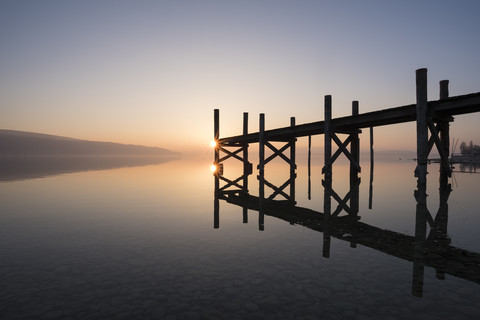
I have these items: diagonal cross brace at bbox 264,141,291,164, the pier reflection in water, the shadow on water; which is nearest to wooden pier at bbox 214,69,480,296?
the pier reflection in water

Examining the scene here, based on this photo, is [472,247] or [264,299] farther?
[472,247]

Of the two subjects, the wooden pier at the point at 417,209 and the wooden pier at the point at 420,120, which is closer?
the wooden pier at the point at 417,209

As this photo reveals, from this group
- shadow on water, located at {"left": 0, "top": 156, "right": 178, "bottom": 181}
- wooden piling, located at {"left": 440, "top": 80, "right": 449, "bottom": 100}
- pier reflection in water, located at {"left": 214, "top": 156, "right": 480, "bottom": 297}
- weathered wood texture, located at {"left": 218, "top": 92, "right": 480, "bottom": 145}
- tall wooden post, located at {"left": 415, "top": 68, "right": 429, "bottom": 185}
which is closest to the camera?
pier reflection in water, located at {"left": 214, "top": 156, "right": 480, "bottom": 297}

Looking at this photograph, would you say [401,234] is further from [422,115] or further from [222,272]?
[222,272]

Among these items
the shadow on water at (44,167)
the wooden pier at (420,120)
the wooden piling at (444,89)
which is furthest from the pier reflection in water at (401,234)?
the shadow on water at (44,167)

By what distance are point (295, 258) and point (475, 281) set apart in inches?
116

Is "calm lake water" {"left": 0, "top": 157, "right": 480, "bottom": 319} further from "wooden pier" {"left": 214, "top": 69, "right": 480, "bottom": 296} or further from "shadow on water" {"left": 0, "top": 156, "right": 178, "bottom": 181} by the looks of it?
"shadow on water" {"left": 0, "top": 156, "right": 178, "bottom": 181}

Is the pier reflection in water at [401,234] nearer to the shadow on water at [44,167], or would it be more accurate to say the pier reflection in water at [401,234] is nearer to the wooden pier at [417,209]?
the wooden pier at [417,209]

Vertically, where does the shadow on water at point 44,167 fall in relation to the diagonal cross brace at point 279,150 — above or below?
below

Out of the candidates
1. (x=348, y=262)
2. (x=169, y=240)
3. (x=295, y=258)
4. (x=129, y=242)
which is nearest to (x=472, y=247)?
(x=348, y=262)

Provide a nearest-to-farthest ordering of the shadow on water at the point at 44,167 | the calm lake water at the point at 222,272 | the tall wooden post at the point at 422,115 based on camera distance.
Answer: the calm lake water at the point at 222,272 → the tall wooden post at the point at 422,115 → the shadow on water at the point at 44,167

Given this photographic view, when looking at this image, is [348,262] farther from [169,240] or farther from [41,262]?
[41,262]

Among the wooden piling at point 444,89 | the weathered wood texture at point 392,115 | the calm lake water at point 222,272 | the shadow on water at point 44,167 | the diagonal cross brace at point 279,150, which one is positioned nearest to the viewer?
the calm lake water at point 222,272

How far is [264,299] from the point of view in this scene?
4.05 meters
